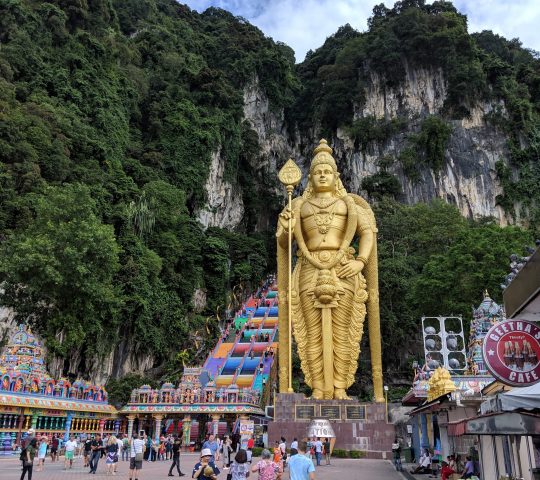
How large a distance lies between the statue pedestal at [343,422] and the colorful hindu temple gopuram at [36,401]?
205 inches

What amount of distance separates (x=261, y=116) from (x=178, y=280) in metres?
20.4

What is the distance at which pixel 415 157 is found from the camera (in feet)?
108

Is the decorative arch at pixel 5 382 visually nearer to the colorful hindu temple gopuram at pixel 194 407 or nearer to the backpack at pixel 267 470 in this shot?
the colorful hindu temple gopuram at pixel 194 407

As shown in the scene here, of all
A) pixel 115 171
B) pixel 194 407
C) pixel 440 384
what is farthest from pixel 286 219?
pixel 115 171

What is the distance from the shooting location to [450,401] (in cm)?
678

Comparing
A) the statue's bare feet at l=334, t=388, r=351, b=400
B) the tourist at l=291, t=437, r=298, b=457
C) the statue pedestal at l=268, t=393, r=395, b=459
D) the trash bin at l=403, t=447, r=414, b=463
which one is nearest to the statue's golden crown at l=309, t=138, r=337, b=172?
the statue's bare feet at l=334, t=388, r=351, b=400

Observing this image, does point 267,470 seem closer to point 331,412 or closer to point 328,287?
point 331,412

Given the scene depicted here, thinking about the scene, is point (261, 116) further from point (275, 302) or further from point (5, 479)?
point (5, 479)

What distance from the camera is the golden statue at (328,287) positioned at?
1234 cm

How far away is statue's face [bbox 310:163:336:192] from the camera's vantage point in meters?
13.4

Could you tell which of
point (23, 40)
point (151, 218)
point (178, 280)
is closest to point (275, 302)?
point (178, 280)

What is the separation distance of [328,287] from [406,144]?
79.7ft

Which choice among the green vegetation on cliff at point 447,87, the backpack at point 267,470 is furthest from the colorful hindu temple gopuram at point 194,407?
the green vegetation on cliff at point 447,87

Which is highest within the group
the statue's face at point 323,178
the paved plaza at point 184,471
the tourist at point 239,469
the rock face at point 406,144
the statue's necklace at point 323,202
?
the rock face at point 406,144
